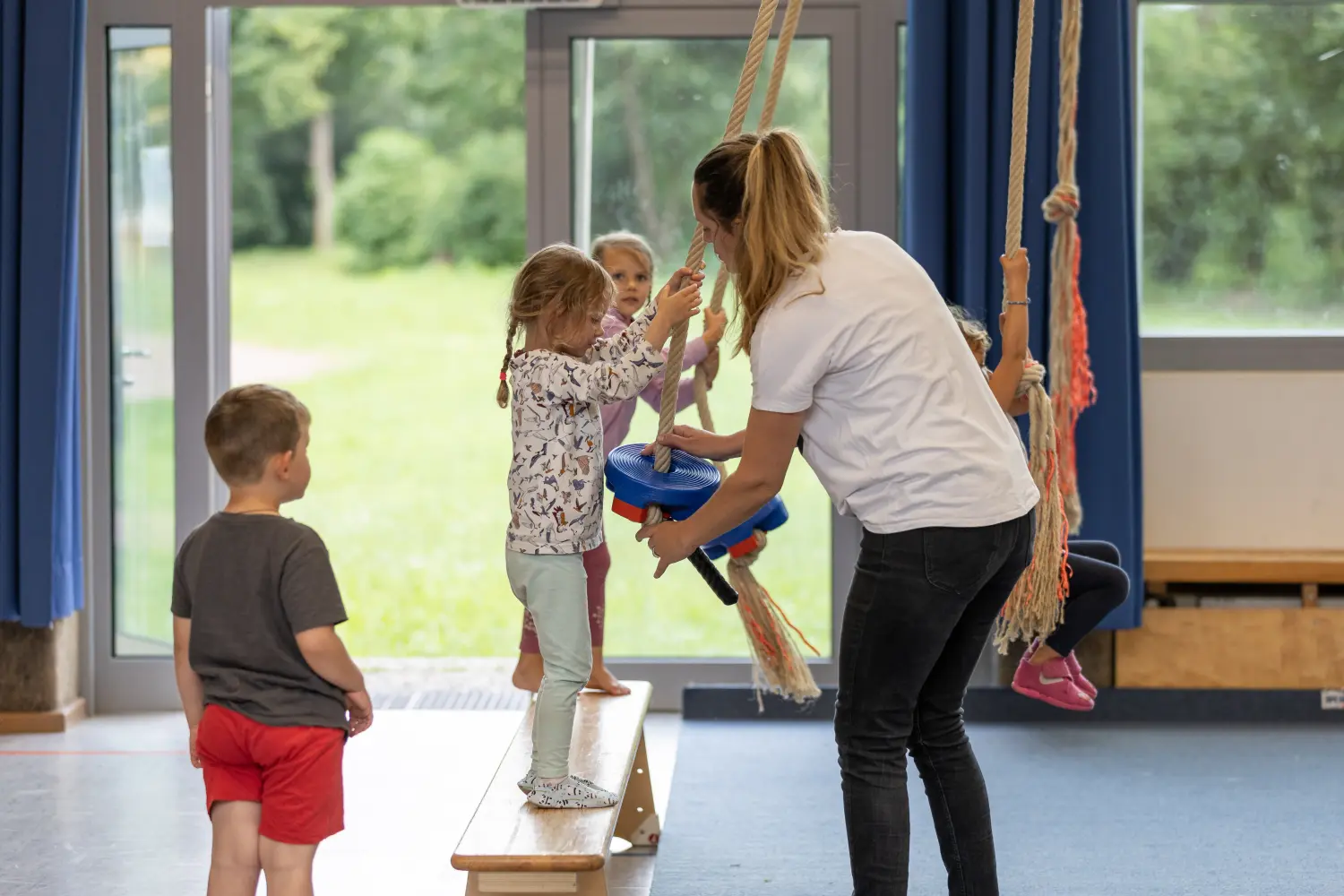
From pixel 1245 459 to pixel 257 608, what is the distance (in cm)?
298

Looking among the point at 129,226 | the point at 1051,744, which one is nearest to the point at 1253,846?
the point at 1051,744

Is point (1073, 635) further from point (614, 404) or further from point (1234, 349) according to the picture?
point (1234, 349)

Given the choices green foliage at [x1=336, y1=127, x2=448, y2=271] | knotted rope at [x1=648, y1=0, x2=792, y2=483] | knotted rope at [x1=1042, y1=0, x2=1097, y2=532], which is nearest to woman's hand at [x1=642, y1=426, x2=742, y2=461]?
knotted rope at [x1=648, y1=0, x2=792, y2=483]

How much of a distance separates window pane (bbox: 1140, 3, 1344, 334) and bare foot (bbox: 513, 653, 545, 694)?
2076 millimetres

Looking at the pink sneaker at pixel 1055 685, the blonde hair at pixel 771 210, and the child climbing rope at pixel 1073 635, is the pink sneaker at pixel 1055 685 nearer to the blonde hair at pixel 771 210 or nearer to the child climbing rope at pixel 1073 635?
the child climbing rope at pixel 1073 635

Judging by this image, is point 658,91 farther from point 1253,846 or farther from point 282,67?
point 282,67

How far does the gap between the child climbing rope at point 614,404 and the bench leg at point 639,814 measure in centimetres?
19

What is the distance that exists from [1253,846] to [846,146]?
6.75 feet

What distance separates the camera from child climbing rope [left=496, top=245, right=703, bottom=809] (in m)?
2.21

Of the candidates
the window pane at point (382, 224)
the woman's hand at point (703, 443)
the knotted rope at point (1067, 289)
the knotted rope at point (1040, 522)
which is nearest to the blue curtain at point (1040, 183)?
the knotted rope at point (1067, 289)

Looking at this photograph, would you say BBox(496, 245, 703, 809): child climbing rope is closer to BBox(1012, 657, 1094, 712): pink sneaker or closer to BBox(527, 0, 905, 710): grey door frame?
BBox(1012, 657, 1094, 712): pink sneaker

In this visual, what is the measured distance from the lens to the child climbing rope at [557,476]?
2.21 m

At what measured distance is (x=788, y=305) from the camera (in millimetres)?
1862

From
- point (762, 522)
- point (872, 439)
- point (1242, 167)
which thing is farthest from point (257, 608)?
point (1242, 167)
